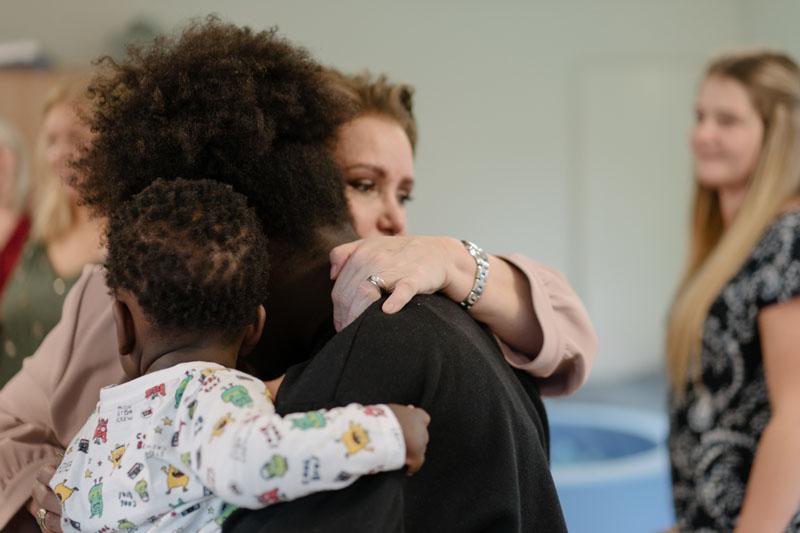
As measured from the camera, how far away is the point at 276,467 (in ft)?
2.32

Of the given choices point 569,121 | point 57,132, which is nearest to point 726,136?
point 57,132

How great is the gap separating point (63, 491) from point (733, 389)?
1.55 meters

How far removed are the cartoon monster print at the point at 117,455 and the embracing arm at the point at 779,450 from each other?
1375mm

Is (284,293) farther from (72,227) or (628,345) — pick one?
(628,345)

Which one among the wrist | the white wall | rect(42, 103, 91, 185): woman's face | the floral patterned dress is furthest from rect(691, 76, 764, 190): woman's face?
the white wall

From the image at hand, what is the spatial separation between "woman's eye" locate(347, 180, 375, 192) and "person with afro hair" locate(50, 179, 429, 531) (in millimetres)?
337

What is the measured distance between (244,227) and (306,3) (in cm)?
472

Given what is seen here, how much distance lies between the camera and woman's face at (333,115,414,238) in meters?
1.20

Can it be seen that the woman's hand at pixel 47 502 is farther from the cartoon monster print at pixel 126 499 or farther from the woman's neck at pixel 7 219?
the woman's neck at pixel 7 219

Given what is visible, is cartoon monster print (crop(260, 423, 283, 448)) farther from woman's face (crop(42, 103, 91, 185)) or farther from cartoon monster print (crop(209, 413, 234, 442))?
woman's face (crop(42, 103, 91, 185))

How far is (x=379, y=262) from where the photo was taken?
2.98ft

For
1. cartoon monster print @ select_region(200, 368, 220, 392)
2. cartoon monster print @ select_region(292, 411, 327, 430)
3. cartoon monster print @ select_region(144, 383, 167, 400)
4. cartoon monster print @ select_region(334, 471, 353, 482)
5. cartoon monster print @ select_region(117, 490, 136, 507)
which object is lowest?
cartoon monster print @ select_region(117, 490, 136, 507)

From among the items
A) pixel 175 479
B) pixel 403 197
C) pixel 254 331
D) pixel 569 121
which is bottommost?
pixel 175 479

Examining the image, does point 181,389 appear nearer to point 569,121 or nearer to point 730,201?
point 730,201
